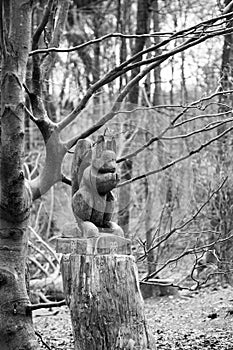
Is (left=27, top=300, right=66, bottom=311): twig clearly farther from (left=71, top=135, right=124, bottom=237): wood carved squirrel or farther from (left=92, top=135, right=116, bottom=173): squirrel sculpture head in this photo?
(left=92, top=135, right=116, bottom=173): squirrel sculpture head

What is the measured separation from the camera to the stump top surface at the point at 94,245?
391 centimetres

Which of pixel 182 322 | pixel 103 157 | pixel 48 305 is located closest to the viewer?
pixel 103 157

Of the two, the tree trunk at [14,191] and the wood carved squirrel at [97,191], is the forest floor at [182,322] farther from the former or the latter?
the wood carved squirrel at [97,191]

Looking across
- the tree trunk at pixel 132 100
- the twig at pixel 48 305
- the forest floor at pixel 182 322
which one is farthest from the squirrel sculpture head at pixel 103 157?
the tree trunk at pixel 132 100

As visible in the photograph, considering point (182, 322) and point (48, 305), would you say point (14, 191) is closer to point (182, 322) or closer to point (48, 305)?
point (48, 305)

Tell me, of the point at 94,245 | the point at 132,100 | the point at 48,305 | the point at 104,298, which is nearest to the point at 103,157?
the point at 94,245

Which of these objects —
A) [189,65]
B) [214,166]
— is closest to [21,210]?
[214,166]

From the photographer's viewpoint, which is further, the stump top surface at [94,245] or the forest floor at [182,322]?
the forest floor at [182,322]

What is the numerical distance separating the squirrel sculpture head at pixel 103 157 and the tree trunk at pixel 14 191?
573 millimetres

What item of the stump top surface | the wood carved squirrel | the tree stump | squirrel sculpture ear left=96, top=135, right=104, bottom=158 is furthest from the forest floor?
squirrel sculpture ear left=96, top=135, right=104, bottom=158

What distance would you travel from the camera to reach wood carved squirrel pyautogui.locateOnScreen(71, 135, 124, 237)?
13.4 feet

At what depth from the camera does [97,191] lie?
4121 mm

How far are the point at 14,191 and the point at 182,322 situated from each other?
3.29 m

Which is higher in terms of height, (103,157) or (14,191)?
(103,157)
